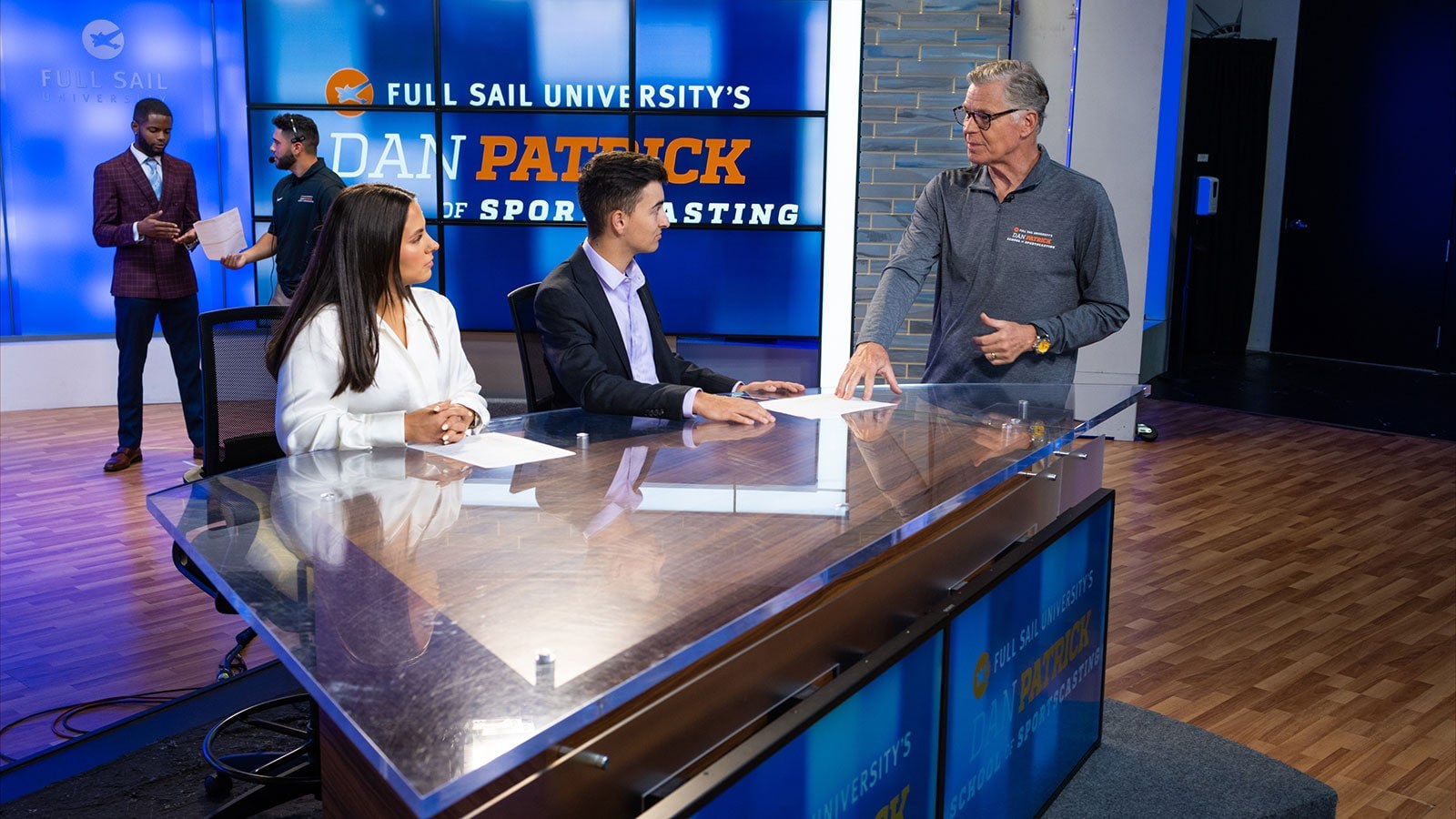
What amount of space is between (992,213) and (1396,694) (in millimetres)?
Result: 1812

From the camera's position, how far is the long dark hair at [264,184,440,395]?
2.31m

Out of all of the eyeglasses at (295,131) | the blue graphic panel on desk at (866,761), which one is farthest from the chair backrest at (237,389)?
the eyeglasses at (295,131)

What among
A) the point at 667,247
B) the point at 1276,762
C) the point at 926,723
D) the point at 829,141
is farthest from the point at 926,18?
the point at 926,723

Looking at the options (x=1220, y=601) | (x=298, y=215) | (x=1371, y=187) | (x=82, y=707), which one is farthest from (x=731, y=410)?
(x=1371, y=187)

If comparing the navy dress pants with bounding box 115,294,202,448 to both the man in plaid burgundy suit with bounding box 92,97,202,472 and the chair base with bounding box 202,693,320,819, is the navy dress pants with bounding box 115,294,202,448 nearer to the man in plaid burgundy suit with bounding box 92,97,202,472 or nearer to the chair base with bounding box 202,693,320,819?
the man in plaid burgundy suit with bounding box 92,97,202,472

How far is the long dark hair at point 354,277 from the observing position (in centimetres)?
231

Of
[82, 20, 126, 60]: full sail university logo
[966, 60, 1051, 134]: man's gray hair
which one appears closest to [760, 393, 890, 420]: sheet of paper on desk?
[966, 60, 1051, 134]: man's gray hair

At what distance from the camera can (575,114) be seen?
245 inches

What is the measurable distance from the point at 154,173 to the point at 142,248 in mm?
420

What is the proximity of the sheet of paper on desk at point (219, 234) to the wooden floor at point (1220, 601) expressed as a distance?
1043 millimetres

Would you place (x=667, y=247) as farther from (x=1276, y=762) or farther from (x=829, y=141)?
(x=1276, y=762)

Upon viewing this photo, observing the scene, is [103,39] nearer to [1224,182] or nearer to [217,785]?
[217,785]

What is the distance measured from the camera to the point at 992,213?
2871mm

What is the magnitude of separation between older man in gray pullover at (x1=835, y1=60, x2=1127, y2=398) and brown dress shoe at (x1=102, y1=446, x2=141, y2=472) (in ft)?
13.6
